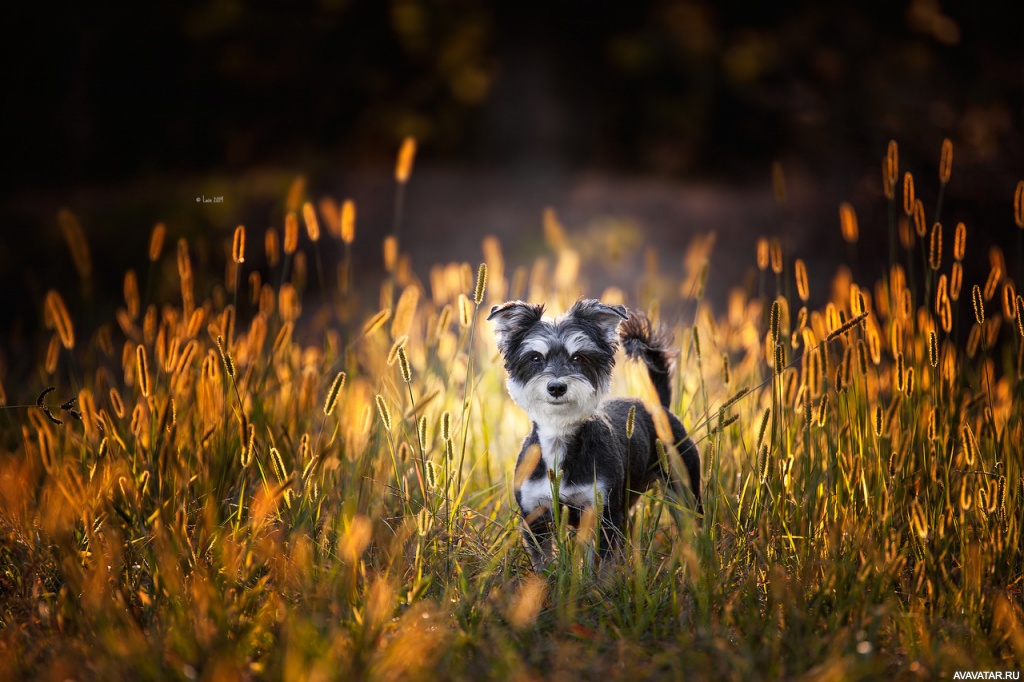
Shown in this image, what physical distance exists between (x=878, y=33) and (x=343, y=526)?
566 inches

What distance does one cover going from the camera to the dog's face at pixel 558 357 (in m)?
3.98

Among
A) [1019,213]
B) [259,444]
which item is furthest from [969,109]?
[259,444]

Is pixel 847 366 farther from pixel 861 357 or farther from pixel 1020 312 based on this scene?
pixel 1020 312

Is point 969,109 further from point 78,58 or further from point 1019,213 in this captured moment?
point 78,58

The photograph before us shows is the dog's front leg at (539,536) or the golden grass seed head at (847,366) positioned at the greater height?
the golden grass seed head at (847,366)

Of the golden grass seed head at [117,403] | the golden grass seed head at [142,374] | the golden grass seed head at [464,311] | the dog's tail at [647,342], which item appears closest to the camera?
the golden grass seed head at [142,374]

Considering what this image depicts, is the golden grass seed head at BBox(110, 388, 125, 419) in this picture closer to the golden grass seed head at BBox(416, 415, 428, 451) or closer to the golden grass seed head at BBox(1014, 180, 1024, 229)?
the golden grass seed head at BBox(416, 415, 428, 451)

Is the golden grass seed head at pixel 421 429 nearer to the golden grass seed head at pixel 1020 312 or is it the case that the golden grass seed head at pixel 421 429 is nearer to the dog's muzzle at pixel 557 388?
the dog's muzzle at pixel 557 388

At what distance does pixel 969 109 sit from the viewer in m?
9.42

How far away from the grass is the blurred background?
19.8 feet

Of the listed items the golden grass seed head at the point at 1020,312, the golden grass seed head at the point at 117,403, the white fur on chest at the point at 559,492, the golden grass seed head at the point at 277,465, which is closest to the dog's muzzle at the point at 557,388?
the white fur on chest at the point at 559,492

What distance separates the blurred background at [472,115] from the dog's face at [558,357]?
625cm

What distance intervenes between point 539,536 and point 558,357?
843 millimetres

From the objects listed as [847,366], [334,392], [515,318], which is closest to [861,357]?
[847,366]
